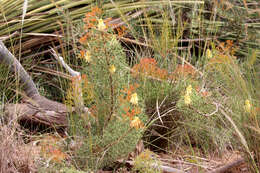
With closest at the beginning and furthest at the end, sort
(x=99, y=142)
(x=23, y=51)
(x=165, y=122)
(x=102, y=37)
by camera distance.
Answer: (x=102, y=37)
(x=99, y=142)
(x=165, y=122)
(x=23, y=51)

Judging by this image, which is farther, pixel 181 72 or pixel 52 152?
pixel 181 72

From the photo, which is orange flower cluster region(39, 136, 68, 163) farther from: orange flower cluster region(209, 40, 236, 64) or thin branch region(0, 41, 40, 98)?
orange flower cluster region(209, 40, 236, 64)

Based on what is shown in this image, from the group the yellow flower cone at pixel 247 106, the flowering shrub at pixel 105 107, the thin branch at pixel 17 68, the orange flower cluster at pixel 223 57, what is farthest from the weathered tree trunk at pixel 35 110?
the yellow flower cone at pixel 247 106

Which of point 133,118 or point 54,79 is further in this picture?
point 54,79

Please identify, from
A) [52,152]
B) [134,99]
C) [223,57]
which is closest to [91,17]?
[134,99]

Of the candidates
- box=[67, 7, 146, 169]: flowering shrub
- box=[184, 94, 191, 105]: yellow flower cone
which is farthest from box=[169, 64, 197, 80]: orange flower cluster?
box=[67, 7, 146, 169]: flowering shrub

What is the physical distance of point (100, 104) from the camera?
1540 millimetres

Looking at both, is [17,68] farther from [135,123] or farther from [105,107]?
[135,123]

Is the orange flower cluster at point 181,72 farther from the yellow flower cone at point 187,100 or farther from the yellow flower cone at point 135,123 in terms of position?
the yellow flower cone at point 135,123

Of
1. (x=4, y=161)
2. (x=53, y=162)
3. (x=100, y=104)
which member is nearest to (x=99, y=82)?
(x=100, y=104)

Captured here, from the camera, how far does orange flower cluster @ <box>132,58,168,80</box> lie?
1.84m

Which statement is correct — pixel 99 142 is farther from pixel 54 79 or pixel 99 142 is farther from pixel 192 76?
pixel 54 79

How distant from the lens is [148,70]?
187cm

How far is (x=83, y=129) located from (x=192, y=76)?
72cm
